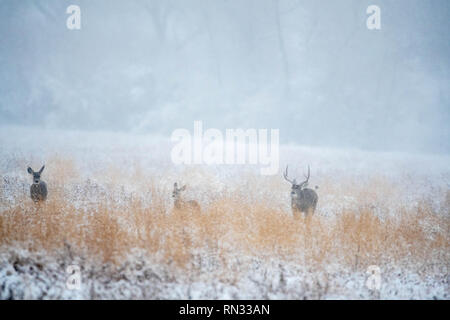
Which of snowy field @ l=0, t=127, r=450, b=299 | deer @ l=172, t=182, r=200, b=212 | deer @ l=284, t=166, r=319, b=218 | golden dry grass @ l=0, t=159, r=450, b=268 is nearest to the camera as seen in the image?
snowy field @ l=0, t=127, r=450, b=299

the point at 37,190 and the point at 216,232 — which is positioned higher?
the point at 37,190

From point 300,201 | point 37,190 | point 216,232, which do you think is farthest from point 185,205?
point 37,190

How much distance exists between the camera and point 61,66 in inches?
544

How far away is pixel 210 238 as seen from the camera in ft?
19.8

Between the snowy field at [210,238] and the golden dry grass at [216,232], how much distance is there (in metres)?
0.02

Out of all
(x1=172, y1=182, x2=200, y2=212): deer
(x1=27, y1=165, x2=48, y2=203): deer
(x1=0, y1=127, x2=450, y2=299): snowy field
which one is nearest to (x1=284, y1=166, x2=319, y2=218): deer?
(x1=0, y1=127, x2=450, y2=299): snowy field

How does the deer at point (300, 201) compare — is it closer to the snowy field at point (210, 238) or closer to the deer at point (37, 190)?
the snowy field at point (210, 238)

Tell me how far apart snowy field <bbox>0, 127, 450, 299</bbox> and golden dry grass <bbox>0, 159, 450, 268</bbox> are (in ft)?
0.08

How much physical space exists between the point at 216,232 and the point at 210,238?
24cm

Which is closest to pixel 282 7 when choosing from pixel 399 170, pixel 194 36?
pixel 194 36

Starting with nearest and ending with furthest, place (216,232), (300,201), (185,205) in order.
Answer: (216,232) → (185,205) → (300,201)

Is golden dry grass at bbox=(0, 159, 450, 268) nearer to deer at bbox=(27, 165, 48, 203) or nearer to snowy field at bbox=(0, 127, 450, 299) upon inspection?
snowy field at bbox=(0, 127, 450, 299)

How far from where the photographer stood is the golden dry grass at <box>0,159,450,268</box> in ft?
18.0

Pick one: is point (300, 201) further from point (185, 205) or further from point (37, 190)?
point (37, 190)
